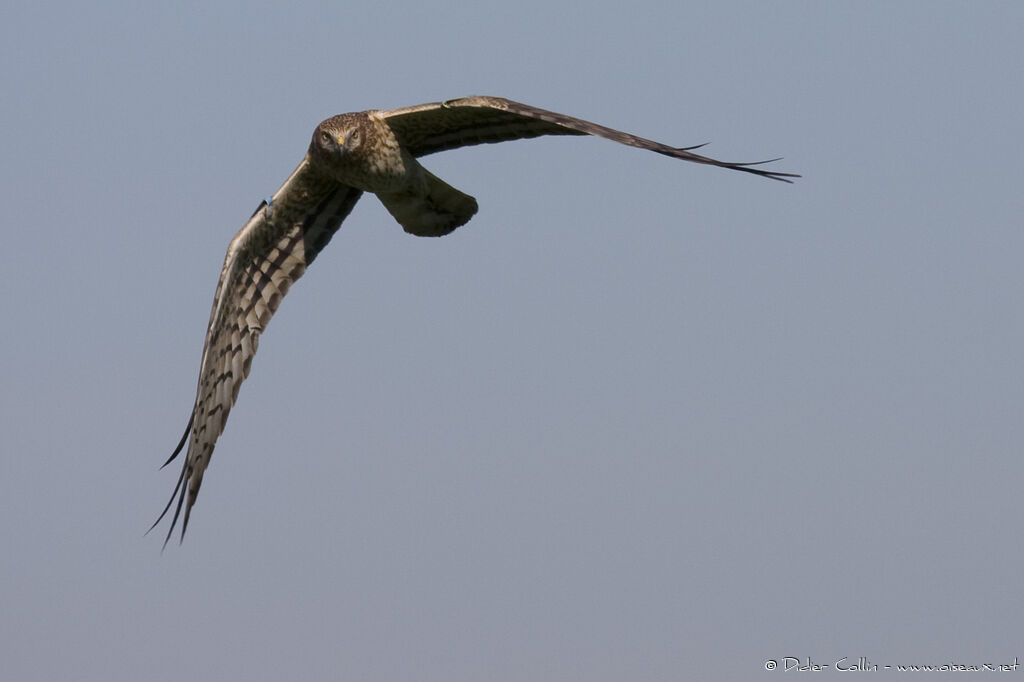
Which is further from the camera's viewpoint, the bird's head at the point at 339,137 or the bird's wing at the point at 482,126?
the bird's head at the point at 339,137

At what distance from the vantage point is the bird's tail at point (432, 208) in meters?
11.6

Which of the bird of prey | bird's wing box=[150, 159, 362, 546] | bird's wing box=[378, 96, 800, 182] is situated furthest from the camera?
bird's wing box=[150, 159, 362, 546]

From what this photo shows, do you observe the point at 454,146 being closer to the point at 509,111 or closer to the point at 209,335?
the point at 509,111

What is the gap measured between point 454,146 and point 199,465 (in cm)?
347

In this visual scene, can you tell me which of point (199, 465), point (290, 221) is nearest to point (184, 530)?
point (199, 465)

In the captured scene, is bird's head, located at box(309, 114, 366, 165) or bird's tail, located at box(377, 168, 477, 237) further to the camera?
bird's tail, located at box(377, 168, 477, 237)

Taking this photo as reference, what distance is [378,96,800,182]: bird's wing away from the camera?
9500 mm

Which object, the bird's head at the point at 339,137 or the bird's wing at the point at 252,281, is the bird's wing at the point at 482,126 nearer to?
the bird's head at the point at 339,137

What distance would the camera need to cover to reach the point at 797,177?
855 cm

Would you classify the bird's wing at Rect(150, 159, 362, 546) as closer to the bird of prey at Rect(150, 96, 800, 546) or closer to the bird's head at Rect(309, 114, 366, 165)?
the bird of prey at Rect(150, 96, 800, 546)

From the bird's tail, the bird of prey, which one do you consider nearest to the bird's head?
the bird of prey

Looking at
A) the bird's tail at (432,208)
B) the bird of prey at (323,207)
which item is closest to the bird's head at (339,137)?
the bird of prey at (323,207)

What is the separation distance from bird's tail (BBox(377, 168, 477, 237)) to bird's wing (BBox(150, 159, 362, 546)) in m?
0.70

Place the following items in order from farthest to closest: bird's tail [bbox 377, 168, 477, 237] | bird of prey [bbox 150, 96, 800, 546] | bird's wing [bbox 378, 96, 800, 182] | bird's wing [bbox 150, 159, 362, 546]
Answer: bird's wing [bbox 150, 159, 362, 546]
bird's tail [bbox 377, 168, 477, 237]
bird of prey [bbox 150, 96, 800, 546]
bird's wing [bbox 378, 96, 800, 182]
